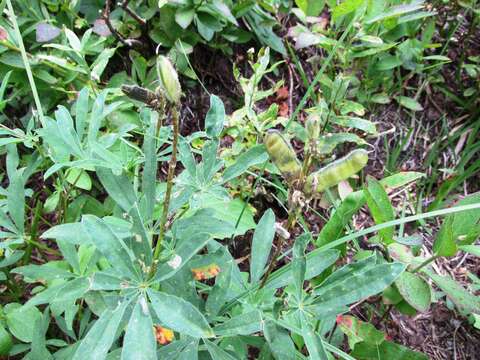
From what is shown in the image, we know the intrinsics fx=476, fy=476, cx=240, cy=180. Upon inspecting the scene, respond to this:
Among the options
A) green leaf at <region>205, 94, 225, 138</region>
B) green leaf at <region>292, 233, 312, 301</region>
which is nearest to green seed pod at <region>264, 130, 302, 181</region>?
green leaf at <region>292, 233, 312, 301</region>

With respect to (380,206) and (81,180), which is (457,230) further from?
(81,180)

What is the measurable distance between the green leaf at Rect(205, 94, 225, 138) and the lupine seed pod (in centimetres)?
28

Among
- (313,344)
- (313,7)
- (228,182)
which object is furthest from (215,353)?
(313,7)

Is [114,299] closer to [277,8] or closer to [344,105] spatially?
[344,105]

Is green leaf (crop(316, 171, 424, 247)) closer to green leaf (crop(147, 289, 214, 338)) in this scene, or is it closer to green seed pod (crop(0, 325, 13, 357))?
green leaf (crop(147, 289, 214, 338))

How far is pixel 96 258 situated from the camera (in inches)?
41.2

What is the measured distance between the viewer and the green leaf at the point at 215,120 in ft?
3.07

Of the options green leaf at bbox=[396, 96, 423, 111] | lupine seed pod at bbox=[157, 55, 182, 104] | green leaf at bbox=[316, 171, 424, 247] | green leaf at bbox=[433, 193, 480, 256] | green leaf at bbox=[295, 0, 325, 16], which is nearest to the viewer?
lupine seed pod at bbox=[157, 55, 182, 104]

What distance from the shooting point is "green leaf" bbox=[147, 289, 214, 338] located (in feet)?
2.34

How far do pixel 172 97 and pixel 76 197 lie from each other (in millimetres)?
885

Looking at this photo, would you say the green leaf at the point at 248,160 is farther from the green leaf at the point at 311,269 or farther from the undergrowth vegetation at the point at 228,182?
the green leaf at the point at 311,269

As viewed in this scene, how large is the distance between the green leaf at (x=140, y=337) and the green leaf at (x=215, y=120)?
1.15 feet

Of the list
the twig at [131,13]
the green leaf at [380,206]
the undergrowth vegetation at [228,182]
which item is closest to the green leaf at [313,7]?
the undergrowth vegetation at [228,182]

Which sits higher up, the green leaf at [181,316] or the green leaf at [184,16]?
the green leaf at [184,16]
